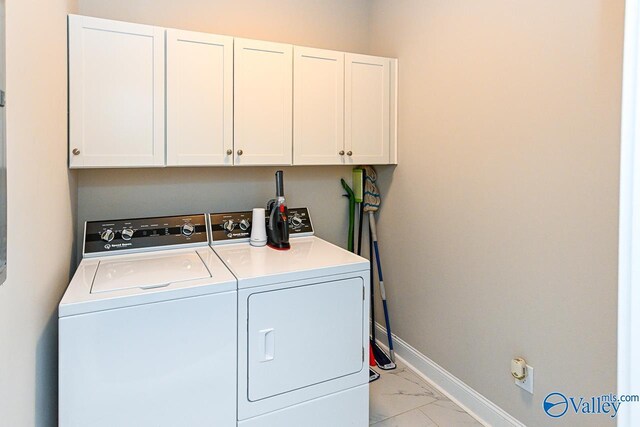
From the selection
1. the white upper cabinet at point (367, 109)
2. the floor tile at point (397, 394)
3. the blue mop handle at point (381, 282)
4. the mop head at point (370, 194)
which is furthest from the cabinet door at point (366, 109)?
the floor tile at point (397, 394)

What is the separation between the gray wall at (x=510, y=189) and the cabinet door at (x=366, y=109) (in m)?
0.12

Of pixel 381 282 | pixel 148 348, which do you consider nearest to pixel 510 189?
pixel 381 282

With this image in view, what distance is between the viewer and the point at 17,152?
101 centimetres

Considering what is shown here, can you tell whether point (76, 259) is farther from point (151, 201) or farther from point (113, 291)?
point (113, 291)

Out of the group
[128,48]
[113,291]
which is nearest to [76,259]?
[113,291]

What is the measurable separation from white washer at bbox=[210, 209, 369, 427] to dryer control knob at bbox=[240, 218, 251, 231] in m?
0.35

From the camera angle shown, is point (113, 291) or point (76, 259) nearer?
point (113, 291)

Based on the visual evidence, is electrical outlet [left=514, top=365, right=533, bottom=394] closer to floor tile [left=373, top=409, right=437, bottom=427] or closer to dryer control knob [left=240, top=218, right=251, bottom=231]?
floor tile [left=373, top=409, right=437, bottom=427]

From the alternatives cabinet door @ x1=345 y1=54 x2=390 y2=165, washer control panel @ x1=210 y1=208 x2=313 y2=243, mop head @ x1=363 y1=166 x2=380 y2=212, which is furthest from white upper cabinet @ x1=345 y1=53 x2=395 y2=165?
washer control panel @ x1=210 y1=208 x2=313 y2=243

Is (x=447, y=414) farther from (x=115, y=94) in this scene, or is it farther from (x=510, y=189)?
(x=115, y=94)

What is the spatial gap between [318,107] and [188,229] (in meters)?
1.05

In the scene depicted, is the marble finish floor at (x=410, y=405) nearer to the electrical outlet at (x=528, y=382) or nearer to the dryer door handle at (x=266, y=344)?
the electrical outlet at (x=528, y=382)

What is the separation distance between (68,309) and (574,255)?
193 centimetres

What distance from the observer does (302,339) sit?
5.68ft
